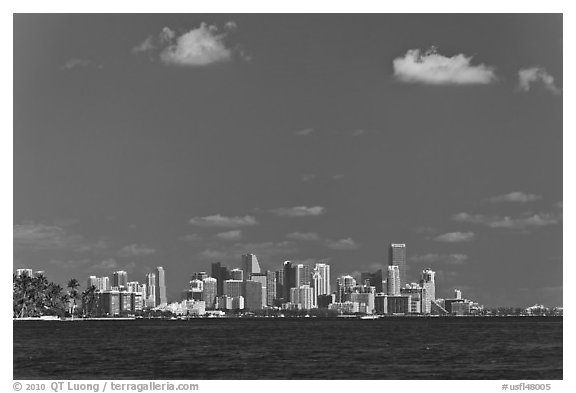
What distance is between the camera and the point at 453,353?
177 feet

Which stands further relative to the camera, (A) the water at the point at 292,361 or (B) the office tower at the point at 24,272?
(B) the office tower at the point at 24,272

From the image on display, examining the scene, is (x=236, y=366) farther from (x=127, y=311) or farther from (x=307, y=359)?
(x=127, y=311)

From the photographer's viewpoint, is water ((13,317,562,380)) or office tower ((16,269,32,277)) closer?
water ((13,317,562,380))

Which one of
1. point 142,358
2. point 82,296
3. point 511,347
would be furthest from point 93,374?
point 82,296

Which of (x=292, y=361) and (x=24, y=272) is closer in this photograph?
(x=292, y=361)
